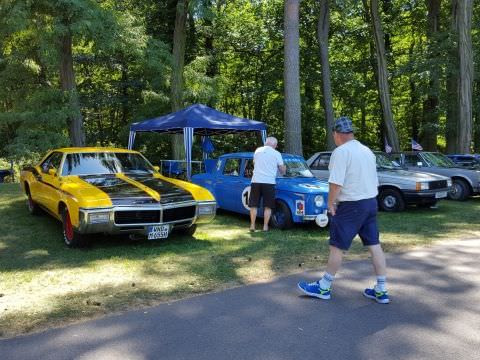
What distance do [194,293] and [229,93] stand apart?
25664mm

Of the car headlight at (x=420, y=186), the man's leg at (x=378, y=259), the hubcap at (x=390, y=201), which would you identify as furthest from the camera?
the hubcap at (x=390, y=201)

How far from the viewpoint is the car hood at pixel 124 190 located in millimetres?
6734

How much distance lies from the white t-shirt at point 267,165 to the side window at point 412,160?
7.08 m

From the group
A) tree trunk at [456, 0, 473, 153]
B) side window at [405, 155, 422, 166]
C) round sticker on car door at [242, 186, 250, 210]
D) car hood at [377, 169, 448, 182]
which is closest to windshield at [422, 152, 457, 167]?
side window at [405, 155, 422, 166]

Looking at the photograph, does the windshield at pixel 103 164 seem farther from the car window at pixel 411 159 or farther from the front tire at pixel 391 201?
the car window at pixel 411 159

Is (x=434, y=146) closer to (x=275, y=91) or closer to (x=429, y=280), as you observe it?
(x=275, y=91)

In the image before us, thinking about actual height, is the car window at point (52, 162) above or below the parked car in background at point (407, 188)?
above

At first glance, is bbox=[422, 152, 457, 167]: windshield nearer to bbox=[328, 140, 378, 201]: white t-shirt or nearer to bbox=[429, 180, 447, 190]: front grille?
bbox=[429, 180, 447, 190]: front grille

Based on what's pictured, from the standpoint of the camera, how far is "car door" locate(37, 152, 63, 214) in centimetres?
770

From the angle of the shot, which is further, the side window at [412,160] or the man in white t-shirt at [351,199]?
the side window at [412,160]

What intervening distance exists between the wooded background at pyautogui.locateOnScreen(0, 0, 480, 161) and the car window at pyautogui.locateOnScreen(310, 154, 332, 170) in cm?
55

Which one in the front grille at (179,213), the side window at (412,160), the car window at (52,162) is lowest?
the front grille at (179,213)

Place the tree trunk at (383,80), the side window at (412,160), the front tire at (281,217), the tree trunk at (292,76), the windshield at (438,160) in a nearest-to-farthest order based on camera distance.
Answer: the front tire at (281,217) < the tree trunk at (292,76) < the side window at (412,160) < the windshield at (438,160) < the tree trunk at (383,80)

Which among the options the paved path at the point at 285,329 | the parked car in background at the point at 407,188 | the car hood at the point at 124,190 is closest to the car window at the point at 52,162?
the car hood at the point at 124,190
